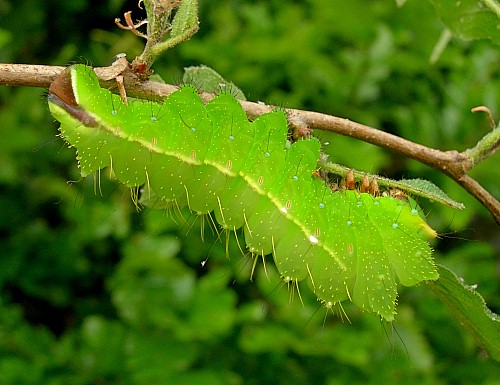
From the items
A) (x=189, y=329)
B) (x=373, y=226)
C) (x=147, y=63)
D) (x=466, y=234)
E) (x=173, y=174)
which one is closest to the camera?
(x=147, y=63)

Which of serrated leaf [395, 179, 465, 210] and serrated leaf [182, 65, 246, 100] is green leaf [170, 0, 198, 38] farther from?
serrated leaf [395, 179, 465, 210]

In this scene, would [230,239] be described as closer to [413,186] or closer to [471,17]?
[471,17]

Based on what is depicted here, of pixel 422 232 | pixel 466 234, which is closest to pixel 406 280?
pixel 422 232

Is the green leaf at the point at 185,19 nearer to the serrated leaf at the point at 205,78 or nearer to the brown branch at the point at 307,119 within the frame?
the brown branch at the point at 307,119

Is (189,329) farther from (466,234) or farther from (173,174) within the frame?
(466,234)

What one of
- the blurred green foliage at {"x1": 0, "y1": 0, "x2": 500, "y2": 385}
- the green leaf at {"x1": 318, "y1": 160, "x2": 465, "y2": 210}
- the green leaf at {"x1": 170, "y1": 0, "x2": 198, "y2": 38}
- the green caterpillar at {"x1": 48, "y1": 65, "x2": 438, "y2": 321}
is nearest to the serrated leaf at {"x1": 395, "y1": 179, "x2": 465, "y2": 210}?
the green leaf at {"x1": 318, "y1": 160, "x2": 465, "y2": 210}

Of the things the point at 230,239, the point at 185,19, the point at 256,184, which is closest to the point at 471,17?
the point at 256,184

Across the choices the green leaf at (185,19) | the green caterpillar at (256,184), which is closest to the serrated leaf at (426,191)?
the green caterpillar at (256,184)
